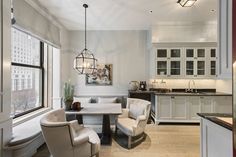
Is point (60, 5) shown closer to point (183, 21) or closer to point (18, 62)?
point (18, 62)

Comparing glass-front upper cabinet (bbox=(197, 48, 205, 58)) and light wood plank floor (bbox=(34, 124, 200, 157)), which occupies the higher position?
glass-front upper cabinet (bbox=(197, 48, 205, 58))

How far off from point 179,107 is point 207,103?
0.80 meters

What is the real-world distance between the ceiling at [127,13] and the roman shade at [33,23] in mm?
294

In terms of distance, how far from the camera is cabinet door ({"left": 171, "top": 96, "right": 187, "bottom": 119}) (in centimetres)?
587

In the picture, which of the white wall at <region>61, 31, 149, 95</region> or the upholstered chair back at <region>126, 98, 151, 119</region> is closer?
the upholstered chair back at <region>126, 98, 151, 119</region>

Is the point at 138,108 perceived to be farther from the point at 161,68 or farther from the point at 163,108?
the point at 161,68

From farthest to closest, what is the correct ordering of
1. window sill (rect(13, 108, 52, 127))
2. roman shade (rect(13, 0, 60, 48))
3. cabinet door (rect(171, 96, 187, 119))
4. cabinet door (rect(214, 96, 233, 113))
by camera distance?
cabinet door (rect(171, 96, 187, 119))
cabinet door (rect(214, 96, 233, 113))
window sill (rect(13, 108, 52, 127))
roman shade (rect(13, 0, 60, 48))

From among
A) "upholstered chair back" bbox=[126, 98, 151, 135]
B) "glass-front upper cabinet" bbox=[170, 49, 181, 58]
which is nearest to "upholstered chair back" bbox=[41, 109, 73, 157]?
"upholstered chair back" bbox=[126, 98, 151, 135]

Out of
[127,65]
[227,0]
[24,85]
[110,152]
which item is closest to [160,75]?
[127,65]

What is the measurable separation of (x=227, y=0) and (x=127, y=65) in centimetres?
507

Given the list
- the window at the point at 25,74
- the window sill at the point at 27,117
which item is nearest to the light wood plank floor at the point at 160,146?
the window sill at the point at 27,117

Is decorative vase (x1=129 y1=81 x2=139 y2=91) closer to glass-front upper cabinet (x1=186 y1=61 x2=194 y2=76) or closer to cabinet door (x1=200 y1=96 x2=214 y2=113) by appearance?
glass-front upper cabinet (x1=186 y1=61 x2=194 y2=76)

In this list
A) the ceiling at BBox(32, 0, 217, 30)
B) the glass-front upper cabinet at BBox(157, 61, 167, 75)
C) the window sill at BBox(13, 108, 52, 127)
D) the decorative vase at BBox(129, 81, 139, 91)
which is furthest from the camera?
the decorative vase at BBox(129, 81, 139, 91)

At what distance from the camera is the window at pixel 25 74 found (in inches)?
164
